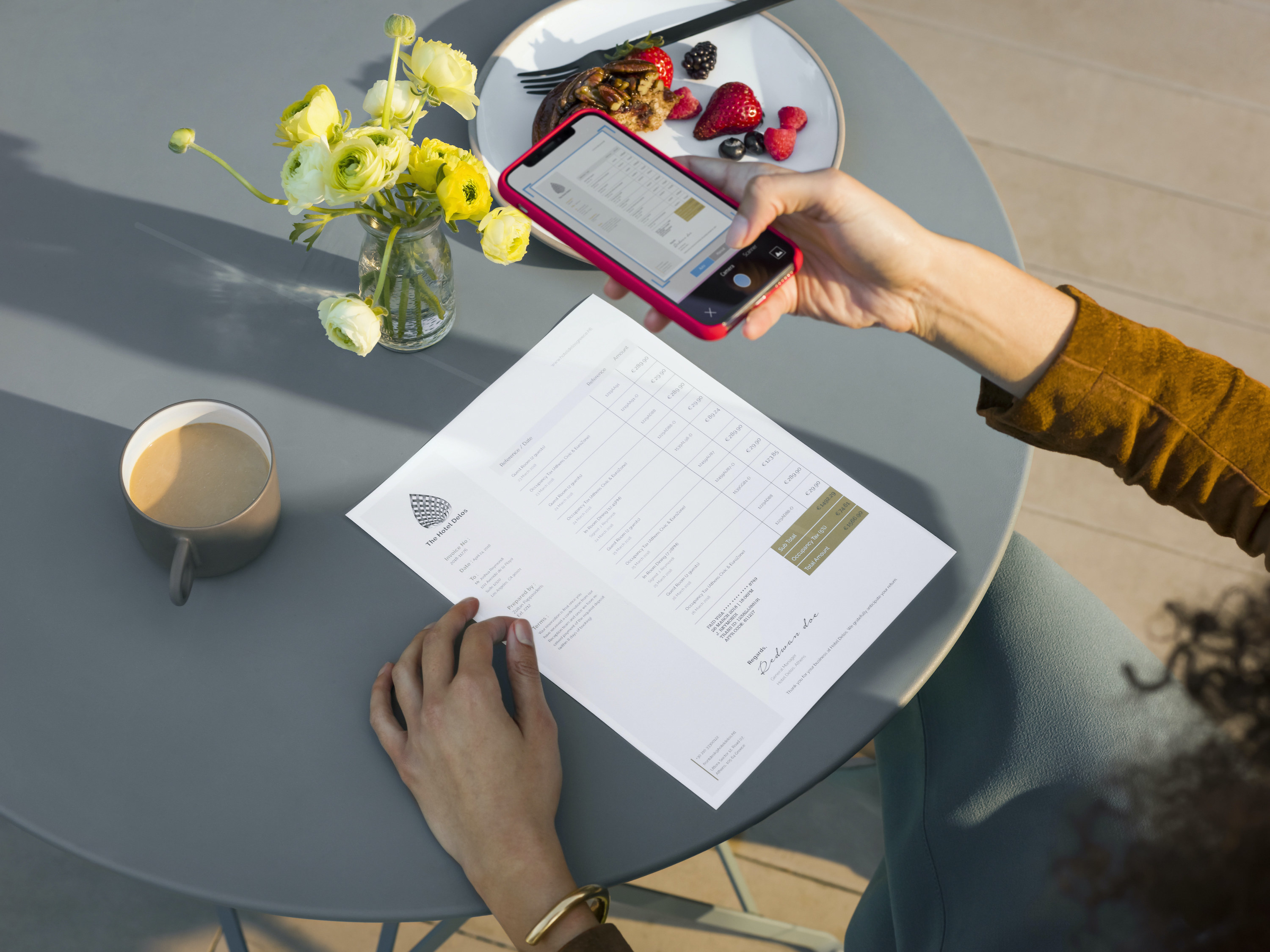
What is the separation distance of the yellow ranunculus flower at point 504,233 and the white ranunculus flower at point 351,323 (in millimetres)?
104

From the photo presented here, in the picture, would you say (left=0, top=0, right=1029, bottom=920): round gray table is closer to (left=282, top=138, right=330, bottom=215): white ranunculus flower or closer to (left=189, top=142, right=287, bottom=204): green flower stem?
(left=189, top=142, right=287, bottom=204): green flower stem

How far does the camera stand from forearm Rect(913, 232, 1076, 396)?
89cm

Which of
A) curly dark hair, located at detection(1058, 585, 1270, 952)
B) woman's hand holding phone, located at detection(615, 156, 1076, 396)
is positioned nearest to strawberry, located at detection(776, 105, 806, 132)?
woman's hand holding phone, located at detection(615, 156, 1076, 396)

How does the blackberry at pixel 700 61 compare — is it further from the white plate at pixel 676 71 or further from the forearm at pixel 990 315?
the forearm at pixel 990 315

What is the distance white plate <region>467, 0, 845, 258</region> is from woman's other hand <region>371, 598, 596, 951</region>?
43 centimetres

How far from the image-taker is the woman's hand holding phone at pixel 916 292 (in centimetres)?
88

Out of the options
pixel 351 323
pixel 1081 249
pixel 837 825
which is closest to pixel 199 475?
pixel 351 323

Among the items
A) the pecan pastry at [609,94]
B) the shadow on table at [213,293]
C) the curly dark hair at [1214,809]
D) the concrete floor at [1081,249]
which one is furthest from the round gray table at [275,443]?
the concrete floor at [1081,249]

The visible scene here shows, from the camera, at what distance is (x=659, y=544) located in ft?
2.70

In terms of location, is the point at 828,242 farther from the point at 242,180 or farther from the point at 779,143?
the point at 242,180

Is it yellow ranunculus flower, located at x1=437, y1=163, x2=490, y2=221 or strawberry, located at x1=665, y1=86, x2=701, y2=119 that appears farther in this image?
strawberry, located at x1=665, y1=86, x2=701, y2=119

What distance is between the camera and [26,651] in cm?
74

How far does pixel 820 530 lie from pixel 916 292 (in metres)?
0.26
